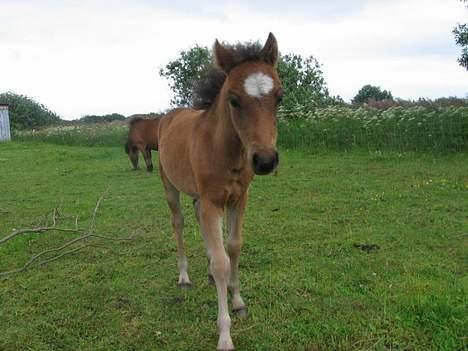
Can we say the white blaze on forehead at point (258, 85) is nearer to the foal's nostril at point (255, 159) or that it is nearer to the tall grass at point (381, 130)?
the foal's nostril at point (255, 159)

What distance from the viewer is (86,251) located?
18.2 feet

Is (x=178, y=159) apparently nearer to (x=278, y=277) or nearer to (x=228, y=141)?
(x=228, y=141)

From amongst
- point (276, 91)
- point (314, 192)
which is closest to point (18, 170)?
point (314, 192)

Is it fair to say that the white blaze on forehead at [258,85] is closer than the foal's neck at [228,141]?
Yes

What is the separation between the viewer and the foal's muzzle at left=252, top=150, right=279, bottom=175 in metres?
2.76

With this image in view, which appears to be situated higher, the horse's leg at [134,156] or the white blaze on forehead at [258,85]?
the white blaze on forehead at [258,85]

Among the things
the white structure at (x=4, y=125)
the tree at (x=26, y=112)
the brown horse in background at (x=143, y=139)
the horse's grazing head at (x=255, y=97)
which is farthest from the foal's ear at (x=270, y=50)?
the tree at (x=26, y=112)

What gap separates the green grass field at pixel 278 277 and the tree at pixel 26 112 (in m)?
41.4

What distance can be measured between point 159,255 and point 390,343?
288 cm

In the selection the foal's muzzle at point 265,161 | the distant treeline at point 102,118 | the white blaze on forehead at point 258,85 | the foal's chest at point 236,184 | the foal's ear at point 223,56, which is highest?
the distant treeline at point 102,118

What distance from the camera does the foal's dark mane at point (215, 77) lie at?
3314mm

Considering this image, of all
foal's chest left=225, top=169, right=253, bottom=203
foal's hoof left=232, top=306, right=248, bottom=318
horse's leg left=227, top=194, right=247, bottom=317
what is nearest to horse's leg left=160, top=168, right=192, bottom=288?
horse's leg left=227, top=194, right=247, bottom=317

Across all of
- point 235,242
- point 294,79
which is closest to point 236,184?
point 235,242

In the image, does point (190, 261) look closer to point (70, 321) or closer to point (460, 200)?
point (70, 321)
